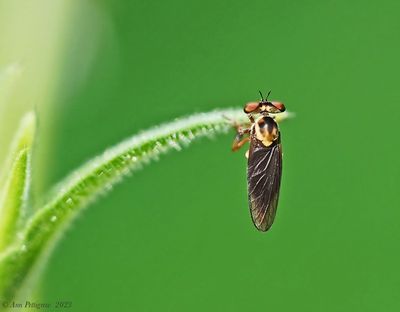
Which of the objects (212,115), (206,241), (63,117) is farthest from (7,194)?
(206,241)

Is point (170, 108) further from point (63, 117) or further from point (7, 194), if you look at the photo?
point (7, 194)

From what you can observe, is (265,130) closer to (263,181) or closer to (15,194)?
(263,181)

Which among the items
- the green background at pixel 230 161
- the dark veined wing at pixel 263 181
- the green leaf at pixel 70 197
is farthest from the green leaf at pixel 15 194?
the green background at pixel 230 161

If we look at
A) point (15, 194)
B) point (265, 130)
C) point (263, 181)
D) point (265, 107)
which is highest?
point (265, 107)

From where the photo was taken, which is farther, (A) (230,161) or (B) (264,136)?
(A) (230,161)

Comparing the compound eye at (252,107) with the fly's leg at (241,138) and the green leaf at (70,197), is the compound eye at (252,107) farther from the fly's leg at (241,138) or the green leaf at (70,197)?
the green leaf at (70,197)

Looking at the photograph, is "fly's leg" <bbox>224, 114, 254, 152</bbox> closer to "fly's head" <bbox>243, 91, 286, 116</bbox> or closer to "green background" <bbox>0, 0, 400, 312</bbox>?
"fly's head" <bbox>243, 91, 286, 116</bbox>

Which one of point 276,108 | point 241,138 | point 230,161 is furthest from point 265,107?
point 230,161
